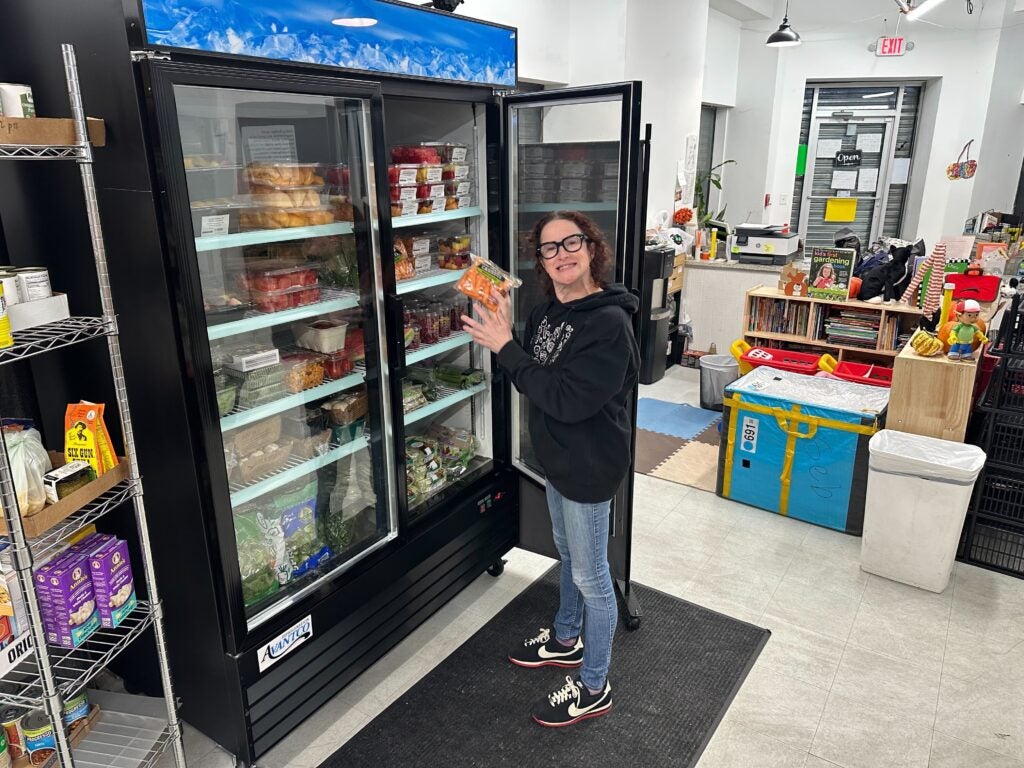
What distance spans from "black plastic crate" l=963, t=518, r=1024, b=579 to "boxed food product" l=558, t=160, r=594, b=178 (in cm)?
267

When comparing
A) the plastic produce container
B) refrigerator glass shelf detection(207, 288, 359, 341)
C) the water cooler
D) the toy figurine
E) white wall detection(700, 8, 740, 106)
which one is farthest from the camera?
white wall detection(700, 8, 740, 106)

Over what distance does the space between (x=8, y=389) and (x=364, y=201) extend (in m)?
1.27

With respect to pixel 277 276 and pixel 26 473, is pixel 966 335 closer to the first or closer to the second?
pixel 277 276

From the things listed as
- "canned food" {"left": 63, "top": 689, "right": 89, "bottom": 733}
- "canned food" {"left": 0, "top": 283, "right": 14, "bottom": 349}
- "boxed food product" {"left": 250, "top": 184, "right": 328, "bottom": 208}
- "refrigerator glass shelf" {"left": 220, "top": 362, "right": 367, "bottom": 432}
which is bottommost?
"canned food" {"left": 63, "top": 689, "right": 89, "bottom": 733}

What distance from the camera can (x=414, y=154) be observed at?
2.86 meters

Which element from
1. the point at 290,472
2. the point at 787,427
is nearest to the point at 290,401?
the point at 290,472

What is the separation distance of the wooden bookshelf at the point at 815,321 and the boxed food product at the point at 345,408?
3.80m

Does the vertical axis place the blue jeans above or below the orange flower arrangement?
below

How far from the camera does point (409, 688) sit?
110 inches

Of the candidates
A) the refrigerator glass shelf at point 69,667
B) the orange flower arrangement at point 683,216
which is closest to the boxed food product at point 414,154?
the refrigerator glass shelf at point 69,667

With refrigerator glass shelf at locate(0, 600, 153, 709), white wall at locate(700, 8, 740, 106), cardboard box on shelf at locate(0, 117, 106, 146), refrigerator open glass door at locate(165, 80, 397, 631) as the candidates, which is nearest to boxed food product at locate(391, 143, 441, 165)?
refrigerator open glass door at locate(165, 80, 397, 631)

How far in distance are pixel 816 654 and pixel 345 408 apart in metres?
2.20

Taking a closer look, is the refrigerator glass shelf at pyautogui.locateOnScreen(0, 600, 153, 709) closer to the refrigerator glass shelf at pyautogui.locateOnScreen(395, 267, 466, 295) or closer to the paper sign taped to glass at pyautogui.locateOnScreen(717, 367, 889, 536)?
the refrigerator glass shelf at pyautogui.locateOnScreen(395, 267, 466, 295)

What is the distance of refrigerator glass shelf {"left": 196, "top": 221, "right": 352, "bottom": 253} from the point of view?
2.08m
